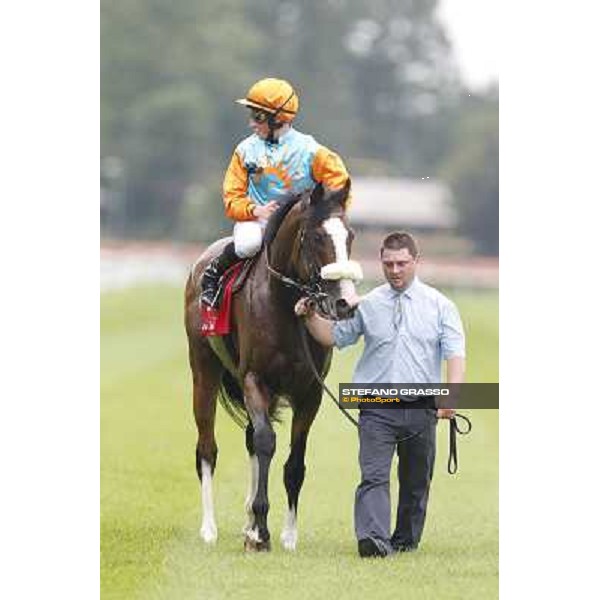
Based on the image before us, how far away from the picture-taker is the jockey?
8.12 meters

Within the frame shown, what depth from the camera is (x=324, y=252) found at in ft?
25.2

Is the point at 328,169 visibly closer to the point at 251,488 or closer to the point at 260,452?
the point at 260,452

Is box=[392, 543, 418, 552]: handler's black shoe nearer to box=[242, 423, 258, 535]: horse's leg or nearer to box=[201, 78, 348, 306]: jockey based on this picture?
box=[242, 423, 258, 535]: horse's leg

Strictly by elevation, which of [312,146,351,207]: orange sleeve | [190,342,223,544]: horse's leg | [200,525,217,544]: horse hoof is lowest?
[200,525,217,544]: horse hoof

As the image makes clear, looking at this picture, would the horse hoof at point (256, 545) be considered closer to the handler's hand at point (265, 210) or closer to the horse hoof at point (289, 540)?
the horse hoof at point (289, 540)

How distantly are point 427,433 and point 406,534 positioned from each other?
493mm

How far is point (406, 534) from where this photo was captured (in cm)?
820

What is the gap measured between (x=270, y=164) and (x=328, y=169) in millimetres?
287

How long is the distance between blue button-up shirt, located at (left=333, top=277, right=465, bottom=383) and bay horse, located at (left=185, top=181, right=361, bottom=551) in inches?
10.1

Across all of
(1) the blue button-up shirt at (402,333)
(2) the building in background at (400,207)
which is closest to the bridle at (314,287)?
(1) the blue button-up shirt at (402,333)

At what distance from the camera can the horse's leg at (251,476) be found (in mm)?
8391

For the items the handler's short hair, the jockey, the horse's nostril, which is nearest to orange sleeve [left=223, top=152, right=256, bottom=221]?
the jockey

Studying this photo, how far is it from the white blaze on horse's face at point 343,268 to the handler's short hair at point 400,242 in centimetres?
40

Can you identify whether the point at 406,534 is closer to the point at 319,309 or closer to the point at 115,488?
the point at 319,309
